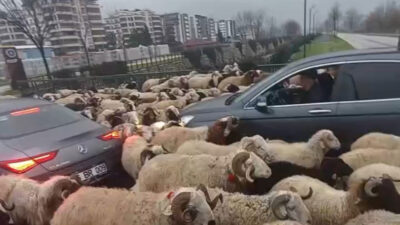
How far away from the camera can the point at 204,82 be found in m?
15.0

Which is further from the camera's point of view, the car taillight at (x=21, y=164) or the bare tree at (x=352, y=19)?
the bare tree at (x=352, y=19)

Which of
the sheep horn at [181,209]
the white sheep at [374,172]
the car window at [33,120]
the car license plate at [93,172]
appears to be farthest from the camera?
the car window at [33,120]

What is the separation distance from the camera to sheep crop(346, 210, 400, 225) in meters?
3.05

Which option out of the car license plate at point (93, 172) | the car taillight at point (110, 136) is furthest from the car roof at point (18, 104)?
A: the car license plate at point (93, 172)

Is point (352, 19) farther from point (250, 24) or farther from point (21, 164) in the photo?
point (21, 164)

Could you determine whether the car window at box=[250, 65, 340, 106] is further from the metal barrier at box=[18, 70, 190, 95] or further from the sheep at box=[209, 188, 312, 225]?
the metal barrier at box=[18, 70, 190, 95]

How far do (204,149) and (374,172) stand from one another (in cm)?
233

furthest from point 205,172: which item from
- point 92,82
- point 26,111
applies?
point 92,82

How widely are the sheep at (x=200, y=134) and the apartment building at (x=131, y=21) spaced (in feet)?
211

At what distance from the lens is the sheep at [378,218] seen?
10.0ft

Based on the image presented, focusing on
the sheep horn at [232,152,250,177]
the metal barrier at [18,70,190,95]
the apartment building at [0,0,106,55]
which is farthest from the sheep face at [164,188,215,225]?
the apartment building at [0,0,106,55]

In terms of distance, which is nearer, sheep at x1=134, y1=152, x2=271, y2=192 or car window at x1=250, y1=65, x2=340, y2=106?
sheep at x1=134, y1=152, x2=271, y2=192

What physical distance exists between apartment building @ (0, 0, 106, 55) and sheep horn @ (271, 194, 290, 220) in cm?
5229

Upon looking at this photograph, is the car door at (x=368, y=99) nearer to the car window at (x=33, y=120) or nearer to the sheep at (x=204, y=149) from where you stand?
the sheep at (x=204, y=149)
